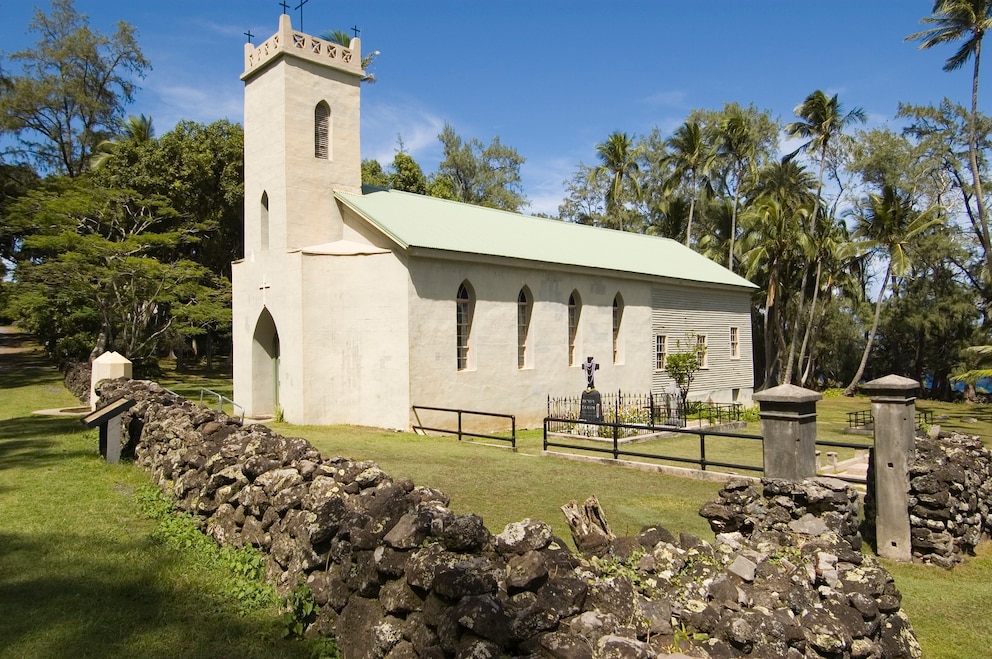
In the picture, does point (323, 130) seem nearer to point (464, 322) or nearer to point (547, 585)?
point (464, 322)

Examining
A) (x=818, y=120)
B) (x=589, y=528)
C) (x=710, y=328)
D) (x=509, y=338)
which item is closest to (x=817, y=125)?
(x=818, y=120)

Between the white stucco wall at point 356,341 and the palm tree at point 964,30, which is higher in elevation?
the palm tree at point 964,30

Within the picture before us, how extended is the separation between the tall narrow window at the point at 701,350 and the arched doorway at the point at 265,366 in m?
17.6

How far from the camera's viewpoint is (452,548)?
15.6 feet

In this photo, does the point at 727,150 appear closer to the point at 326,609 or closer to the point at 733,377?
the point at 733,377

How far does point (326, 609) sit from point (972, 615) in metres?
6.68

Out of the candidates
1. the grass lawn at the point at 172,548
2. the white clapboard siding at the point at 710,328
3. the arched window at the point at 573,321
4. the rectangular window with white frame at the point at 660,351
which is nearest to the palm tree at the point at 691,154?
the white clapboard siding at the point at 710,328

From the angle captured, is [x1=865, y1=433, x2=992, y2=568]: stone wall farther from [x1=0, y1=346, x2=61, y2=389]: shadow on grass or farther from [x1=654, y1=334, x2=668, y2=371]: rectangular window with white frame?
[x1=0, y1=346, x2=61, y2=389]: shadow on grass

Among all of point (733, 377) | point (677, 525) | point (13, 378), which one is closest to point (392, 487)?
point (677, 525)

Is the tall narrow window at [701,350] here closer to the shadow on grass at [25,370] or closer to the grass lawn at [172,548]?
the grass lawn at [172,548]

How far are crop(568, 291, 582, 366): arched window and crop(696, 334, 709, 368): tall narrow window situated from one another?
7271 mm

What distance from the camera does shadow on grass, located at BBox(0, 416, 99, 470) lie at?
1248 cm

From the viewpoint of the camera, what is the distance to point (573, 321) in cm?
2497

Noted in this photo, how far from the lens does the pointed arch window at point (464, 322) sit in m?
21.0
